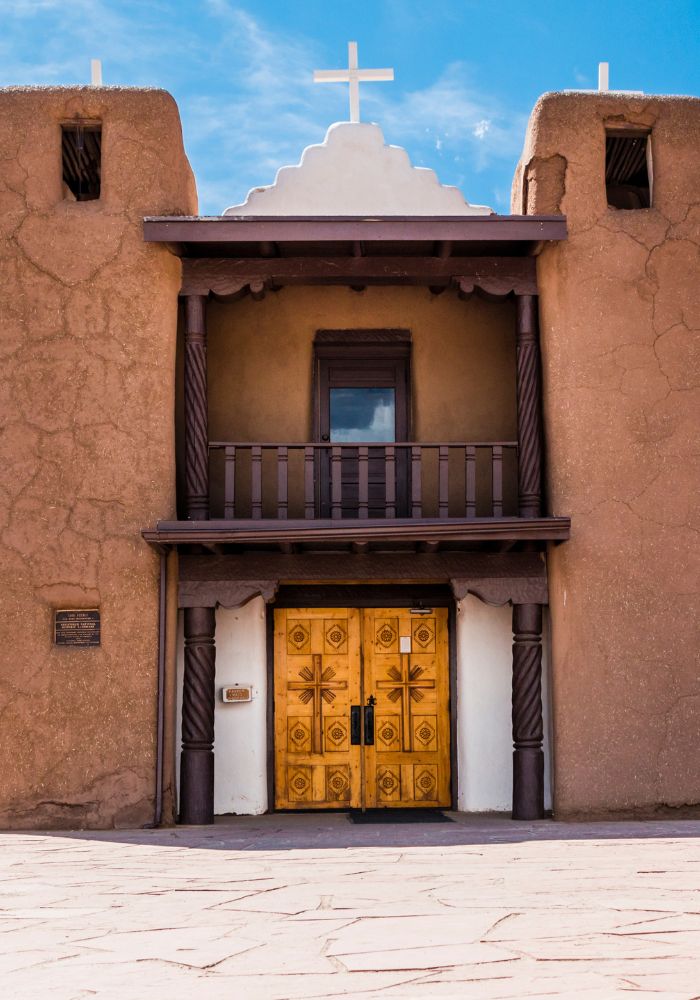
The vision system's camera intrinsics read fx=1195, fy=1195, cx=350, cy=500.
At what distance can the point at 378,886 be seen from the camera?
6621 mm

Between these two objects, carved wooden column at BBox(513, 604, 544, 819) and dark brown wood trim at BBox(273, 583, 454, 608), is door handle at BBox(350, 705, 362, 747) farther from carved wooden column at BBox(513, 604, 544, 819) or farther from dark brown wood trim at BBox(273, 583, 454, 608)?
carved wooden column at BBox(513, 604, 544, 819)

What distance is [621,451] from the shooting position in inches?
473

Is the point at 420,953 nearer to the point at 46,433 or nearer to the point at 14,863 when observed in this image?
the point at 14,863

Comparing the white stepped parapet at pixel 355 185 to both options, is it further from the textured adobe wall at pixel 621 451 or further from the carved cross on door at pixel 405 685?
the carved cross on door at pixel 405 685

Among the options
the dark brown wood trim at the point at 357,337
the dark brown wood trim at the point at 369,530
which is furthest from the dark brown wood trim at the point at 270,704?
the dark brown wood trim at the point at 357,337

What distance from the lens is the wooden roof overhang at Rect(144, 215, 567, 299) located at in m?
11.8

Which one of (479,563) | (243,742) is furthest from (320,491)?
(243,742)

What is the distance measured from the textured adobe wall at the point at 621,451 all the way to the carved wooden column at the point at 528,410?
0.45 ft

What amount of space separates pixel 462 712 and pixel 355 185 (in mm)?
6038

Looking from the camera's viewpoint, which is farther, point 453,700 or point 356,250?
point 453,700

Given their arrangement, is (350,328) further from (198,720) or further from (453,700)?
(198,720)

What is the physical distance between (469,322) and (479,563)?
9.30 ft

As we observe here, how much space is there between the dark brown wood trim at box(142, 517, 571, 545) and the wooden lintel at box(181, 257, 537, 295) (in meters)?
2.48

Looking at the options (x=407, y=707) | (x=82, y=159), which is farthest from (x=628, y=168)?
(x=407, y=707)
